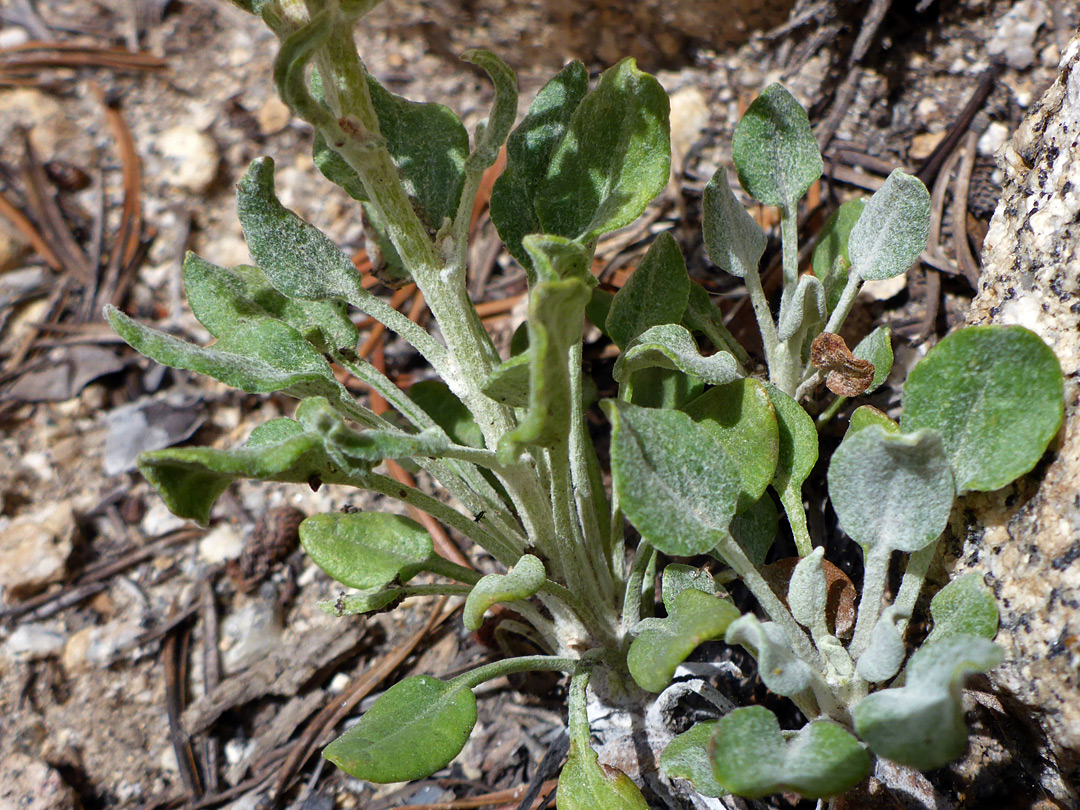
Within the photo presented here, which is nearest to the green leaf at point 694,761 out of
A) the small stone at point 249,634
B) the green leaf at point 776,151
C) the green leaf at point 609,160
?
the green leaf at point 609,160

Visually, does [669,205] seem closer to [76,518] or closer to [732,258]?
[732,258]

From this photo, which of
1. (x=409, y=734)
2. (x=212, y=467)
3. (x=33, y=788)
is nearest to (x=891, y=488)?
(x=409, y=734)

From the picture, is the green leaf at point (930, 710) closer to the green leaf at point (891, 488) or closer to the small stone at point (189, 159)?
the green leaf at point (891, 488)

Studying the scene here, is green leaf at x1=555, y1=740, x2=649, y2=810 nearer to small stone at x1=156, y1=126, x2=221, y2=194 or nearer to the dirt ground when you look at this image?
the dirt ground

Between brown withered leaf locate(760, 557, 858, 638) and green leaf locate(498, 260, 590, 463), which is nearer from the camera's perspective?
green leaf locate(498, 260, 590, 463)

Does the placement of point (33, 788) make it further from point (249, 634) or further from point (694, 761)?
point (694, 761)

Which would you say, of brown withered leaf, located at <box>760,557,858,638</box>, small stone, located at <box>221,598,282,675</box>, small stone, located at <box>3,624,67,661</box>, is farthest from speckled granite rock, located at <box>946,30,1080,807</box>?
small stone, located at <box>3,624,67,661</box>
